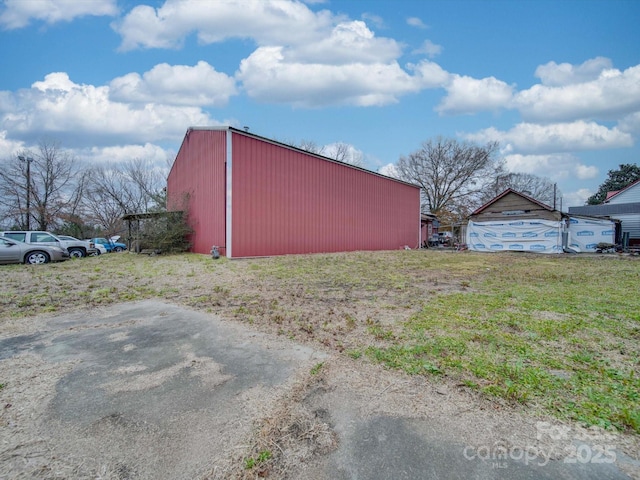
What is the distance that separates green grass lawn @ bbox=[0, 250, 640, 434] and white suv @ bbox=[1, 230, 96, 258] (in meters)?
3.93

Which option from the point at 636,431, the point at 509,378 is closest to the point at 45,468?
the point at 509,378

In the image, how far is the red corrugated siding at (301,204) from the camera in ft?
35.9

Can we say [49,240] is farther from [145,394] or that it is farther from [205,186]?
[145,394]

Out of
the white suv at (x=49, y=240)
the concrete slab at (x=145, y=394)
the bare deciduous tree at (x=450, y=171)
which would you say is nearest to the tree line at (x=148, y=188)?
the bare deciduous tree at (x=450, y=171)

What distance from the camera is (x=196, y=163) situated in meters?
13.8

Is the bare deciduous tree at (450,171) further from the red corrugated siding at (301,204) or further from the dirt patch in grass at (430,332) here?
the dirt patch in grass at (430,332)

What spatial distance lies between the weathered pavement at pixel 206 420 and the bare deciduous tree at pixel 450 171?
95.6ft

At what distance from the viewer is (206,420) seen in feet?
5.94

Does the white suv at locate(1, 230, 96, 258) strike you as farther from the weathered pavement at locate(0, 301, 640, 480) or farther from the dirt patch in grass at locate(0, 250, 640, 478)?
the weathered pavement at locate(0, 301, 640, 480)

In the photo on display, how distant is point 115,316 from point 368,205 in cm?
1374

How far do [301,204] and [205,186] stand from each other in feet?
13.7

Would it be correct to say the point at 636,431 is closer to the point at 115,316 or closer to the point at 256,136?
the point at 115,316

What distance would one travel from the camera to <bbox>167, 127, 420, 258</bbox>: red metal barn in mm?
10844

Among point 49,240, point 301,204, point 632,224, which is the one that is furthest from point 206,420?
point 632,224
